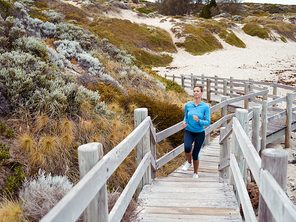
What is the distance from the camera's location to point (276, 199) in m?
1.17

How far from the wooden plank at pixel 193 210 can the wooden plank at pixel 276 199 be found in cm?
151

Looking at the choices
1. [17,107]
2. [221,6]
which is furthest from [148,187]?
[221,6]

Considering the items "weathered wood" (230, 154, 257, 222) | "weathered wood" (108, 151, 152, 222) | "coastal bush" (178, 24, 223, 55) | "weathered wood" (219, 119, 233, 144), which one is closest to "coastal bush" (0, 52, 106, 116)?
"weathered wood" (108, 151, 152, 222)

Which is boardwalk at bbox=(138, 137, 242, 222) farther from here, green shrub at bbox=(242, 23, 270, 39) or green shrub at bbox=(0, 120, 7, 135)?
green shrub at bbox=(242, 23, 270, 39)

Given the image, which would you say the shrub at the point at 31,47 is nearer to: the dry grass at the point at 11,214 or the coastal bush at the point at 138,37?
the dry grass at the point at 11,214

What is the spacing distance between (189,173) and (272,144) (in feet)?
17.3

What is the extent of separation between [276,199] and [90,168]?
1057 mm

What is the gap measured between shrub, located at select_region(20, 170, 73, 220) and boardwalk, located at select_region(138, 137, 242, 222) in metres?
0.94

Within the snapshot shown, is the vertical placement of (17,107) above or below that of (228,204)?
above

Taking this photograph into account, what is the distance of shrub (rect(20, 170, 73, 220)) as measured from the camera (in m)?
2.17

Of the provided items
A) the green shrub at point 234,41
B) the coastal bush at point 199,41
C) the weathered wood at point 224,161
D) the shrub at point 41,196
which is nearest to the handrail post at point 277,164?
the shrub at point 41,196

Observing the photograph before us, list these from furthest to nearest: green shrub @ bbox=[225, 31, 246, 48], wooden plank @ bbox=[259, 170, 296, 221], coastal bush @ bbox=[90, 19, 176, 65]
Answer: green shrub @ bbox=[225, 31, 246, 48]
coastal bush @ bbox=[90, 19, 176, 65]
wooden plank @ bbox=[259, 170, 296, 221]

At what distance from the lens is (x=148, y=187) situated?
3344mm

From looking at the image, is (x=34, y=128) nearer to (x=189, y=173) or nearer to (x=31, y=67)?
(x=31, y=67)
